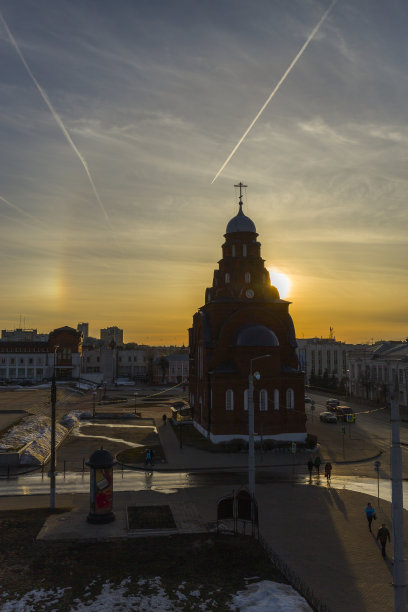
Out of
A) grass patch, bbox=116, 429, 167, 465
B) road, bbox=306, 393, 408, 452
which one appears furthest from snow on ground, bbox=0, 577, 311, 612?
road, bbox=306, 393, 408, 452

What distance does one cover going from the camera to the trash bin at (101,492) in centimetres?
2167

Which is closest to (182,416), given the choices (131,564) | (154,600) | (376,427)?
(376,427)

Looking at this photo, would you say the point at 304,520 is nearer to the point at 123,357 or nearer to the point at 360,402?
the point at 360,402

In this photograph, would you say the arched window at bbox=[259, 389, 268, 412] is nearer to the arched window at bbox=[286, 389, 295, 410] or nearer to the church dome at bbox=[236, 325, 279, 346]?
the arched window at bbox=[286, 389, 295, 410]

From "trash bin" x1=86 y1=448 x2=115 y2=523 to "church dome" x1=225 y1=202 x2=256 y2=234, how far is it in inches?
1329

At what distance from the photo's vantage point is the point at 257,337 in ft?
142

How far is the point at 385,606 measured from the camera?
49.4 feet

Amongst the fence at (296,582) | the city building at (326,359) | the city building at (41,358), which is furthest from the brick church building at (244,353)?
the city building at (326,359)

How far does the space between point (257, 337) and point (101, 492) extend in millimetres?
24246

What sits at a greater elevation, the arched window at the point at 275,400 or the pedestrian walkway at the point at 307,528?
the arched window at the point at 275,400

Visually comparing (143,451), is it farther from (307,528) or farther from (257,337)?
(307,528)

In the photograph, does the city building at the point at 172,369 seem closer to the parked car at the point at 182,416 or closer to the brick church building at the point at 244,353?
the parked car at the point at 182,416

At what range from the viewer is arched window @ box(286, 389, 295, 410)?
44344 mm

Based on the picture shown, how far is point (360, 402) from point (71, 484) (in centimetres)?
5978
